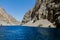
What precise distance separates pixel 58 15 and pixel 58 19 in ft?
28.4

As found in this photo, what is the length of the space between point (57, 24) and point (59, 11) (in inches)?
672

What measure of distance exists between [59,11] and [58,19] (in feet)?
45.2

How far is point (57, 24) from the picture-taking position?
628ft

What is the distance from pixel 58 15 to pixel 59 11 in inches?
220

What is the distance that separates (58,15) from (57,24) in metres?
11.5

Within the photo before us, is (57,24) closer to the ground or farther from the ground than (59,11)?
closer to the ground

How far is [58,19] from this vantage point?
18950 cm

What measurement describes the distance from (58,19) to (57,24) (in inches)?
233

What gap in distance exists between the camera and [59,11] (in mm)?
199375
